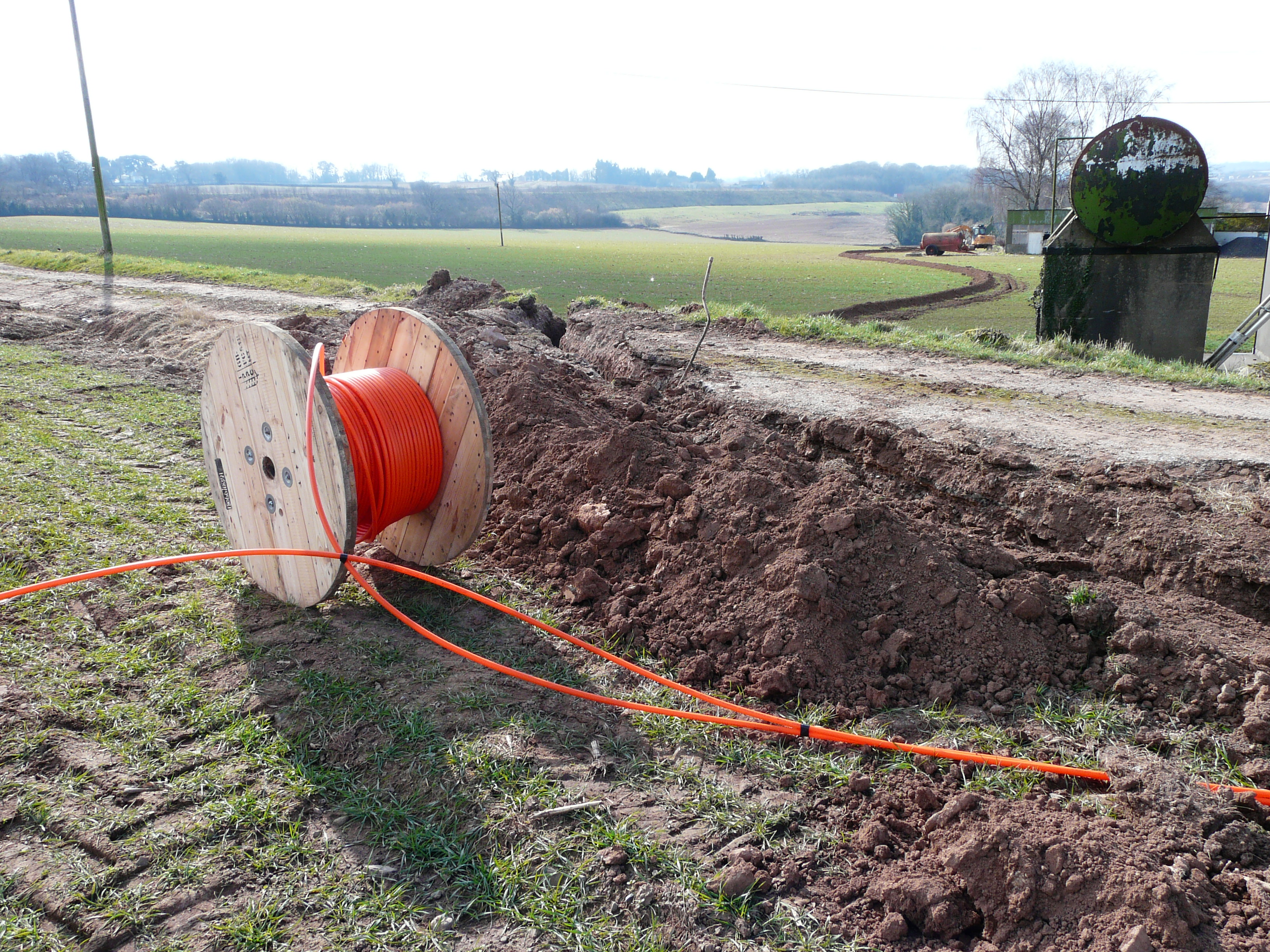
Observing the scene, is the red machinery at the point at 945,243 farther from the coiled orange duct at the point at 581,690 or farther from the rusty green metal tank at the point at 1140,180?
the coiled orange duct at the point at 581,690

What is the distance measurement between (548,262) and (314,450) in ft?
145

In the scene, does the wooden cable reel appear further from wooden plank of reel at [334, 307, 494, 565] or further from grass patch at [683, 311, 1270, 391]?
grass patch at [683, 311, 1270, 391]

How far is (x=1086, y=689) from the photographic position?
3988mm

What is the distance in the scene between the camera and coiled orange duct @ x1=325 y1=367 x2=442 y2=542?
478 cm

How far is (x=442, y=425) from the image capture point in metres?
5.18

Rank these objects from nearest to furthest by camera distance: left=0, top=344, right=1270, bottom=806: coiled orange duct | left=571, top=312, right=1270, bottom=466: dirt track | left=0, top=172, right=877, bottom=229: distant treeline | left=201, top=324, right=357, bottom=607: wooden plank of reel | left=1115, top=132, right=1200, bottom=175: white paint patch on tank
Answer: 1. left=0, top=344, right=1270, bottom=806: coiled orange duct
2. left=201, top=324, right=357, bottom=607: wooden plank of reel
3. left=571, top=312, right=1270, bottom=466: dirt track
4. left=1115, top=132, right=1200, bottom=175: white paint patch on tank
5. left=0, top=172, right=877, bottom=229: distant treeline

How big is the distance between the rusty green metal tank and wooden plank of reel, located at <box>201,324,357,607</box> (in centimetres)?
1351

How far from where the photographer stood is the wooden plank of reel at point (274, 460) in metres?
4.23

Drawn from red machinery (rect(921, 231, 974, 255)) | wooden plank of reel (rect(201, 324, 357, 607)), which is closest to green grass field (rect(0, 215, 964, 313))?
red machinery (rect(921, 231, 974, 255))

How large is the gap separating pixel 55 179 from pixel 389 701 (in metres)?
137

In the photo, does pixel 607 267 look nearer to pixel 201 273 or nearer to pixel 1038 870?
pixel 201 273

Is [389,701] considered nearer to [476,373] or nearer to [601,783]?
[601,783]

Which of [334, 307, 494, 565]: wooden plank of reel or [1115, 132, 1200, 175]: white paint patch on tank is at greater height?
[1115, 132, 1200, 175]: white paint patch on tank

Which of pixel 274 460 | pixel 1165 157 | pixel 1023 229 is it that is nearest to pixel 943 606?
pixel 274 460
